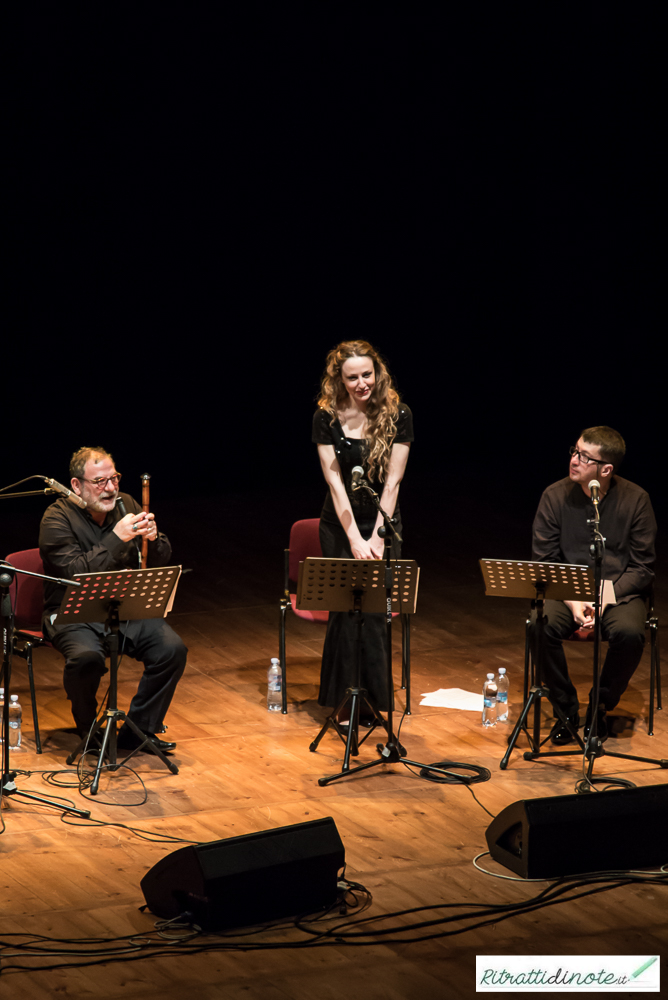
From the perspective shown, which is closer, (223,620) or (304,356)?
(223,620)

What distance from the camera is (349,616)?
18.2ft

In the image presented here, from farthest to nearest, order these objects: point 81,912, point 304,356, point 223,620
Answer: point 304,356, point 223,620, point 81,912

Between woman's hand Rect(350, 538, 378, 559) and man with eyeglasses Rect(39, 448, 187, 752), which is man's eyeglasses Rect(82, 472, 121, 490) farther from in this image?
woman's hand Rect(350, 538, 378, 559)

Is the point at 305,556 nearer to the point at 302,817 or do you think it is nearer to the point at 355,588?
the point at 355,588

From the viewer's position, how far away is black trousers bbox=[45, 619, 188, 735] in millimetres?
5246

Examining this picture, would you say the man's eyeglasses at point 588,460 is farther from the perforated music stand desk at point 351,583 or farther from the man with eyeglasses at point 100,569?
the man with eyeglasses at point 100,569

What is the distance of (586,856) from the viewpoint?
4.11m

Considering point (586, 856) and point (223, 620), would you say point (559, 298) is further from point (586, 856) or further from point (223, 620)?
point (586, 856)

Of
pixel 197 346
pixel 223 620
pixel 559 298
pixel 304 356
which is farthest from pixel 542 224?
pixel 223 620

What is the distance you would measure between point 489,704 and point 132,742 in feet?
5.24

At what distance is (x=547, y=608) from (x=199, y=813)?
5.94 ft

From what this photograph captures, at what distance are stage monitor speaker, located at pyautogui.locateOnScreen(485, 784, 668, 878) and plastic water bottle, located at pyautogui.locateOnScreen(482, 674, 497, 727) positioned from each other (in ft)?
4.55

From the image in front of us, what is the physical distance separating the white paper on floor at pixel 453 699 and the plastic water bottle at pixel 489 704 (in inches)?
6.5

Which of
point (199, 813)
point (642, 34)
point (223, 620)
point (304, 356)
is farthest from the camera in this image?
point (304, 356)
